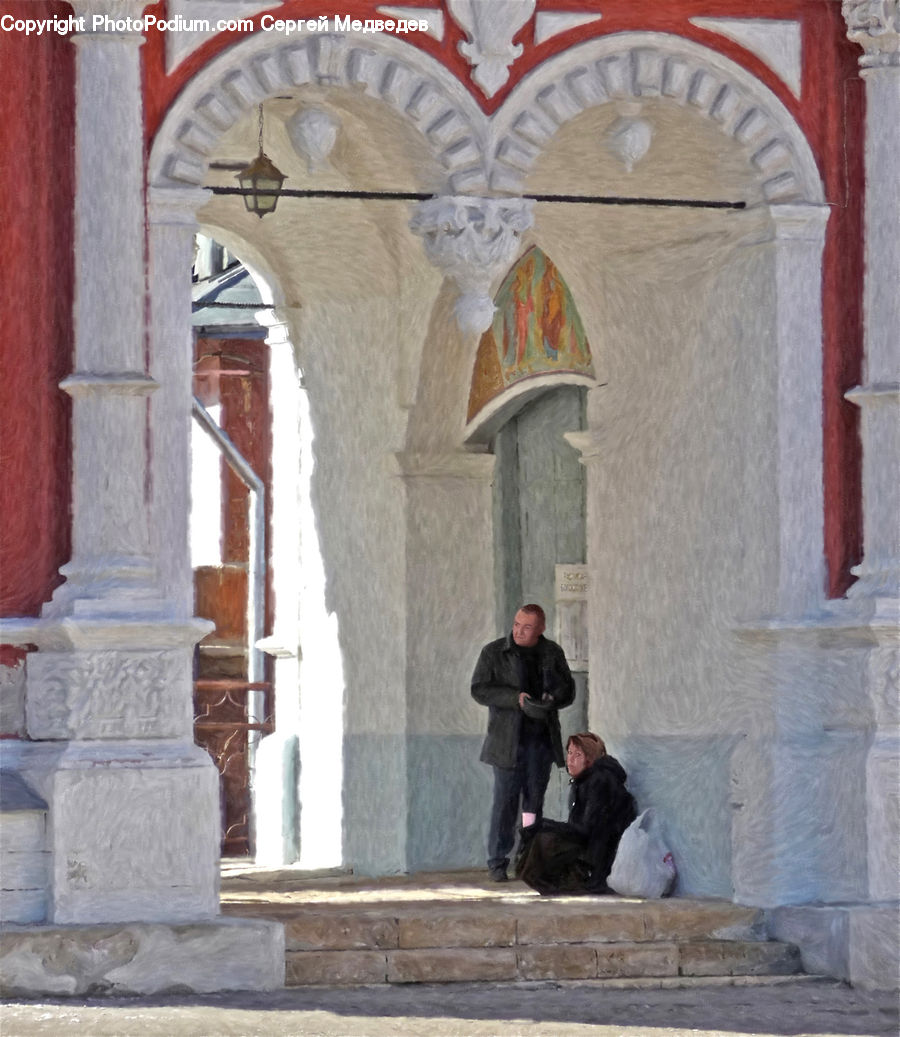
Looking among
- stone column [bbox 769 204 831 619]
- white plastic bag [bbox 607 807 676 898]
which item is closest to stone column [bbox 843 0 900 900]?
stone column [bbox 769 204 831 619]

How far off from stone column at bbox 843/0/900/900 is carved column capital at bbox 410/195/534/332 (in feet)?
5.26

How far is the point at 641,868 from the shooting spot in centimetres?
1308

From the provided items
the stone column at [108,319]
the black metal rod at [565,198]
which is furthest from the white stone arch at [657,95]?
the stone column at [108,319]

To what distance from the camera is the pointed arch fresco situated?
590 inches

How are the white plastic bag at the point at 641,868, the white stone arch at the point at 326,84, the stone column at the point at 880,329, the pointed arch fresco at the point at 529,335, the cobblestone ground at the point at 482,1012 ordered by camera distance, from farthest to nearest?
the pointed arch fresco at the point at 529,335, the white plastic bag at the point at 641,868, the stone column at the point at 880,329, the white stone arch at the point at 326,84, the cobblestone ground at the point at 482,1012

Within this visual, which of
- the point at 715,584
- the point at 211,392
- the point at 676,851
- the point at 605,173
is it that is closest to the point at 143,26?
the point at 605,173

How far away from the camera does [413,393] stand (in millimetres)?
15438

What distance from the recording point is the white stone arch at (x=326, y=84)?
1187 cm

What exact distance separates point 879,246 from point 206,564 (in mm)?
12161

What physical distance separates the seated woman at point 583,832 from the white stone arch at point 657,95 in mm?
2801

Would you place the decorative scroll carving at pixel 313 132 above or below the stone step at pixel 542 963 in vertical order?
above

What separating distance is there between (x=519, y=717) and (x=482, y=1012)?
126 inches

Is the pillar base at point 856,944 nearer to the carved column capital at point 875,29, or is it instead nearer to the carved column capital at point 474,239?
the carved column capital at point 474,239

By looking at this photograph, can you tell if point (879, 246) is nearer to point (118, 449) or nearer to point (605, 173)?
point (605, 173)
